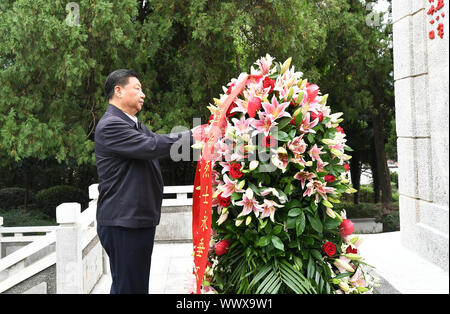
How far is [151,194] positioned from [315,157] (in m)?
1.01

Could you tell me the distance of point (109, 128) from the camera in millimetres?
2463

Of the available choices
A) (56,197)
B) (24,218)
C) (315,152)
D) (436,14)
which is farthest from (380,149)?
(315,152)

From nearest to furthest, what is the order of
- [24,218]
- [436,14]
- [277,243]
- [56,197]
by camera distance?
1. [277,243]
2. [436,14]
3. [24,218]
4. [56,197]

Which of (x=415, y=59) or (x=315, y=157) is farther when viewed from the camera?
(x=415, y=59)

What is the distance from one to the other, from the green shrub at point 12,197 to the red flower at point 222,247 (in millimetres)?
12261

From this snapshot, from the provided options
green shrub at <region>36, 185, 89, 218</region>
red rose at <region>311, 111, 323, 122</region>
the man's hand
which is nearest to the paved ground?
the man's hand

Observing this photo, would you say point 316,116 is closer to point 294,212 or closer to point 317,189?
point 317,189

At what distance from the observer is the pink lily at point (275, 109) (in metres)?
1.96

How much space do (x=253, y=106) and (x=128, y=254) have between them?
1161 millimetres

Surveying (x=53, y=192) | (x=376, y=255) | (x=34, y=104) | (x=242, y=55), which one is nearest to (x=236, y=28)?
(x=242, y=55)

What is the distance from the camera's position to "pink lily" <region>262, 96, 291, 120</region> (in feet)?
6.45

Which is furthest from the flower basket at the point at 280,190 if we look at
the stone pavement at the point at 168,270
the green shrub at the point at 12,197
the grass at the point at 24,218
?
the green shrub at the point at 12,197

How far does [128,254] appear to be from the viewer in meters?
2.45
